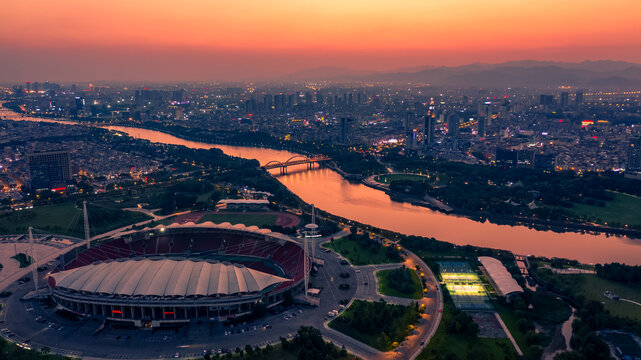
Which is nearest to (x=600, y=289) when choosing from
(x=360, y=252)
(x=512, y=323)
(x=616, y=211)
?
(x=512, y=323)

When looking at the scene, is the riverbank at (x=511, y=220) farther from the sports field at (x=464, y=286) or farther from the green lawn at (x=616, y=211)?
the sports field at (x=464, y=286)

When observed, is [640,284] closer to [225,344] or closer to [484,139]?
[225,344]

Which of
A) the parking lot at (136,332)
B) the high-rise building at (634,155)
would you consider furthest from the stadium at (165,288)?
the high-rise building at (634,155)

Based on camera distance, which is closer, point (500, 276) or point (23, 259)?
point (500, 276)

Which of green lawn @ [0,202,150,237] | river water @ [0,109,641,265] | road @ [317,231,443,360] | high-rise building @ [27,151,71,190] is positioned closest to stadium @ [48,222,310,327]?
road @ [317,231,443,360]

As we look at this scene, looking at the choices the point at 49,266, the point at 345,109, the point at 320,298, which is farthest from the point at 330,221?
the point at 345,109

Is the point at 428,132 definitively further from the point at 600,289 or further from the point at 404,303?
the point at 404,303
